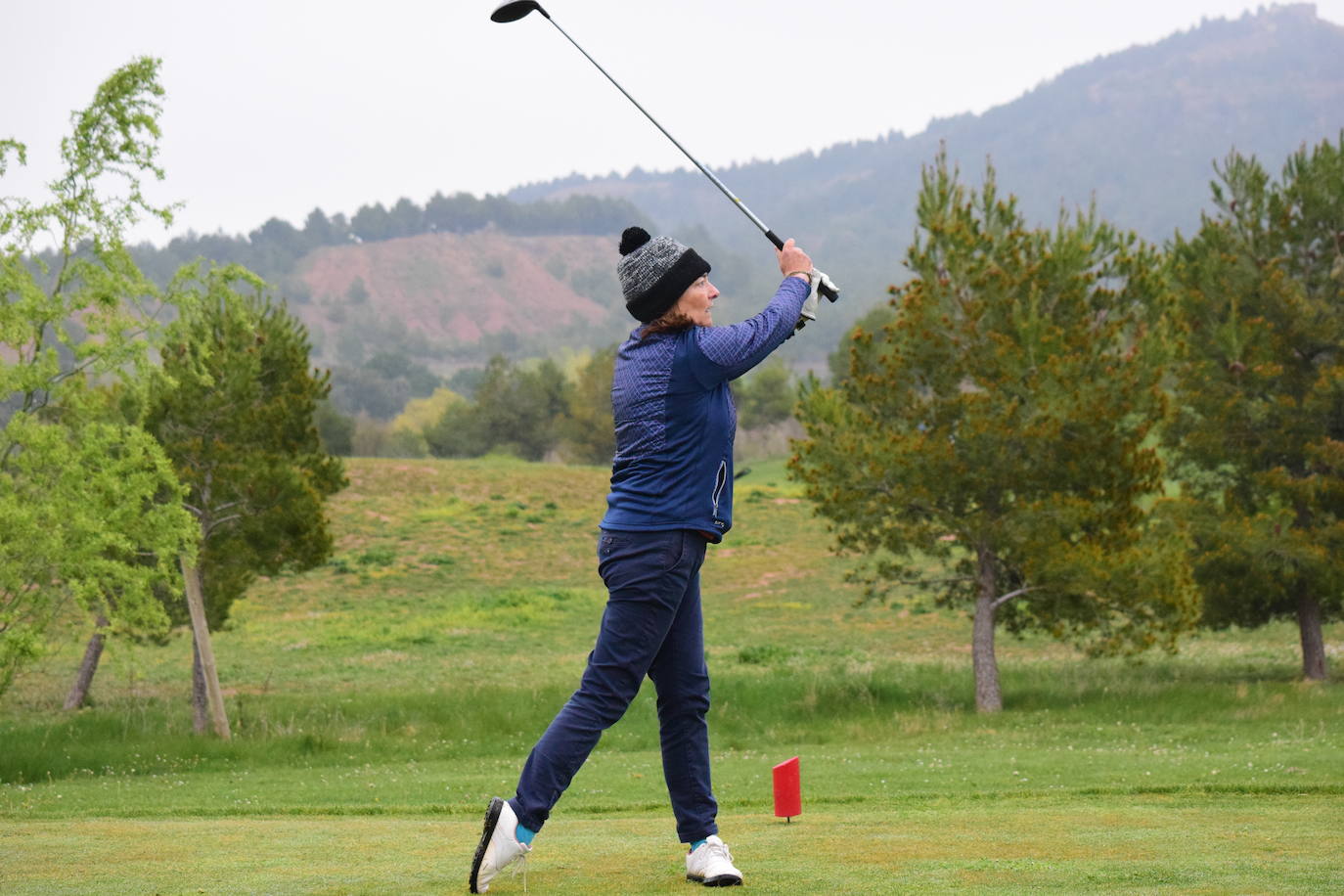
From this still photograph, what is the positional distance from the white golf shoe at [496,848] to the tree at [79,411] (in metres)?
11.2

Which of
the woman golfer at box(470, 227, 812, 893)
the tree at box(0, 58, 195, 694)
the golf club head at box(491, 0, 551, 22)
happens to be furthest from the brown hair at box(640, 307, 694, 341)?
the tree at box(0, 58, 195, 694)

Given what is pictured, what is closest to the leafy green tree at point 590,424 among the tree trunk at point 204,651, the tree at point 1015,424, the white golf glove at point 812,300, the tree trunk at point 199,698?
the tree trunk at point 199,698

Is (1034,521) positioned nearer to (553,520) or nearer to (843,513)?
(843,513)

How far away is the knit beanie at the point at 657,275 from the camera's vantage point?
18.5 ft

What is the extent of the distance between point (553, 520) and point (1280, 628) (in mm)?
27398

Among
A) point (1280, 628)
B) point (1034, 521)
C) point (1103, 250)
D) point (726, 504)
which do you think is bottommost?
point (1280, 628)

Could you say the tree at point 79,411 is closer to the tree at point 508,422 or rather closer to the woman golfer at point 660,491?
the woman golfer at point 660,491

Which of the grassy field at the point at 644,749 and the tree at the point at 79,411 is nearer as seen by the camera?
the grassy field at the point at 644,749

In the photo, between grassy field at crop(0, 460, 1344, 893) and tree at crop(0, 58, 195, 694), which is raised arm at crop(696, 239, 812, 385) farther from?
tree at crop(0, 58, 195, 694)

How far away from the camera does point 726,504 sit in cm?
566

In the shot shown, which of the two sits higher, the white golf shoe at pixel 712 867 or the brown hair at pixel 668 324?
the brown hair at pixel 668 324

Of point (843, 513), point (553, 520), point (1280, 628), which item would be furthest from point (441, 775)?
point (553, 520)

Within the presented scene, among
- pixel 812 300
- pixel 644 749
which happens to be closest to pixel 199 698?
pixel 644 749

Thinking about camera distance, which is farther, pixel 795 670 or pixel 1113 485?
pixel 795 670
